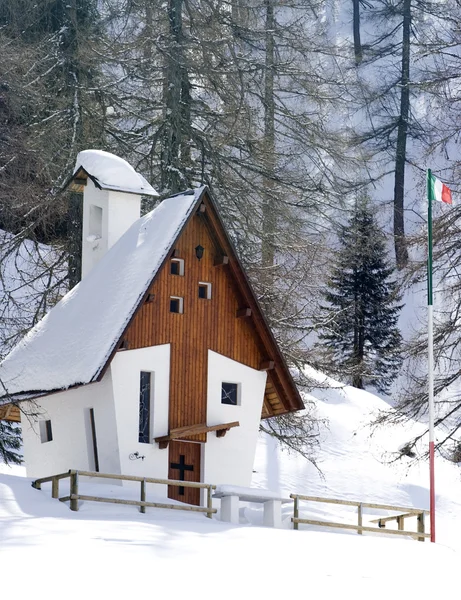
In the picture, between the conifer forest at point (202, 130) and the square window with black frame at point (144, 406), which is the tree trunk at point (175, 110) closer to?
the conifer forest at point (202, 130)

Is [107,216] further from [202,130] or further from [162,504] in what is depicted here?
[162,504]

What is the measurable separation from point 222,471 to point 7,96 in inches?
382

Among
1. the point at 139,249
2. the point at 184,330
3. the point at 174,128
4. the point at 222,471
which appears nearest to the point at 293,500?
the point at 222,471

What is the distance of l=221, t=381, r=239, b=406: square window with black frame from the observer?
84.7 ft

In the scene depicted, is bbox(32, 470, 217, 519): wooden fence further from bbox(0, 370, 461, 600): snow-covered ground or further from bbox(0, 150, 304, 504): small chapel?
bbox(0, 150, 304, 504): small chapel

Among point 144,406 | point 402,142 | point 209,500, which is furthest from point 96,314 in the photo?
point 402,142

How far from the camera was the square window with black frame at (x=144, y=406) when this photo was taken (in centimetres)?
2441

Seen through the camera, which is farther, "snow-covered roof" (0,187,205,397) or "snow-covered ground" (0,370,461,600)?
"snow-covered roof" (0,187,205,397)

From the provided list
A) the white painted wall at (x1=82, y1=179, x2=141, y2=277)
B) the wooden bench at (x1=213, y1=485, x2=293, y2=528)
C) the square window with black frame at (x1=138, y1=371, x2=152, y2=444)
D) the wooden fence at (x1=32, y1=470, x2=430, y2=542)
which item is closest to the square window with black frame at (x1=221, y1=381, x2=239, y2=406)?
the square window with black frame at (x1=138, y1=371, x2=152, y2=444)

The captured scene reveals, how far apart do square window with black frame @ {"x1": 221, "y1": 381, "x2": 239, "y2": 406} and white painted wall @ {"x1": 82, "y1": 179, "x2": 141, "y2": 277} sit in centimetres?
437

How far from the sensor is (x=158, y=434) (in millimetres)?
24375

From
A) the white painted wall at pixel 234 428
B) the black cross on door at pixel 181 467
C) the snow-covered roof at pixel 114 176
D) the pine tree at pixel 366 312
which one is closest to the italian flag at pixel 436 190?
the white painted wall at pixel 234 428

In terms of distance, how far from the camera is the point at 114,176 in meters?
27.1

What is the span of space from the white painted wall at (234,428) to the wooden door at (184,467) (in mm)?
210
